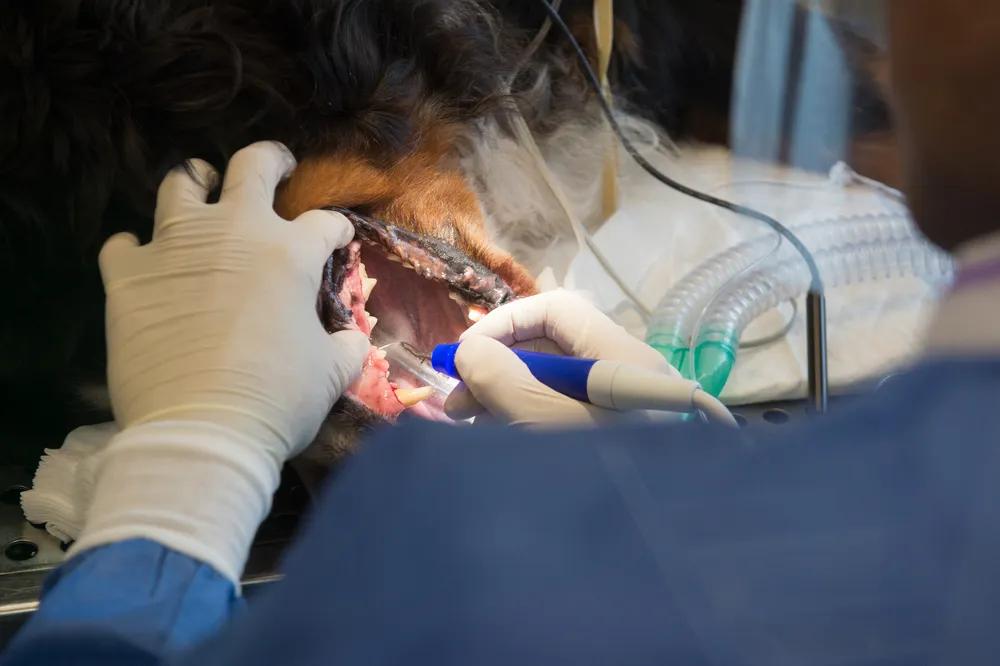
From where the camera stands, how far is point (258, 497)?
75 centimetres

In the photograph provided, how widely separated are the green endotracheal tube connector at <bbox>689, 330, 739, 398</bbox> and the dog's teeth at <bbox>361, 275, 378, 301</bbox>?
428mm

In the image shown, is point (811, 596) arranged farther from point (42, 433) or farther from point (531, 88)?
point (531, 88)

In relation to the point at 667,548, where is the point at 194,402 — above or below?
below

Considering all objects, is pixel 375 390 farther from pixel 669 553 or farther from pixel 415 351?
pixel 669 553

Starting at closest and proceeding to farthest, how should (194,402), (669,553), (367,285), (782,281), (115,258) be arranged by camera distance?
1. (669,553)
2. (194,402)
3. (115,258)
4. (367,285)
5. (782,281)

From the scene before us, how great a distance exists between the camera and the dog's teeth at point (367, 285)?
97cm

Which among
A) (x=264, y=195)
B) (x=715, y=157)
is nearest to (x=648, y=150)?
(x=715, y=157)

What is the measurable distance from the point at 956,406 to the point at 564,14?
110 centimetres

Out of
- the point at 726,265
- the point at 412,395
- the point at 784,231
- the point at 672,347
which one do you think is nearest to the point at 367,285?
the point at 412,395

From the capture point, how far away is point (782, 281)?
117cm

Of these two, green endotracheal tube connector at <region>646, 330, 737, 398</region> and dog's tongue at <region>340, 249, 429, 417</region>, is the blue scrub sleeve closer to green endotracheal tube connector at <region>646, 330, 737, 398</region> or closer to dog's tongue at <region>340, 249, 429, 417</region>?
dog's tongue at <region>340, 249, 429, 417</region>

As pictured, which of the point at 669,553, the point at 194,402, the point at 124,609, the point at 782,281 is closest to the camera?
the point at 669,553

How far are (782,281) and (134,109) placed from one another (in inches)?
35.1

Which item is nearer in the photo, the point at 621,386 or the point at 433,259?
the point at 621,386
